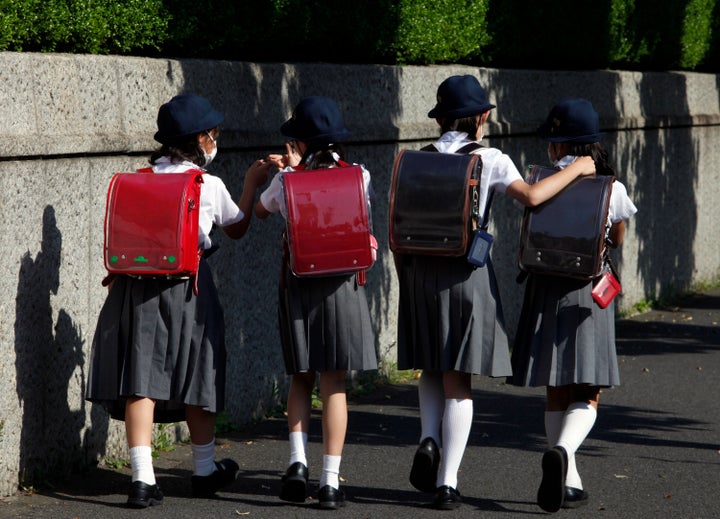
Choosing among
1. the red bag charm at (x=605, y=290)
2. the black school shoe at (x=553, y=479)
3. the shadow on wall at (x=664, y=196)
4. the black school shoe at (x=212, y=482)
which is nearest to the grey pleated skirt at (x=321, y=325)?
the black school shoe at (x=212, y=482)

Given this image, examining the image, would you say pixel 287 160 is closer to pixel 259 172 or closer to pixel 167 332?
pixel 259 172

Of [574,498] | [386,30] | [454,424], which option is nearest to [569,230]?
[454,424]

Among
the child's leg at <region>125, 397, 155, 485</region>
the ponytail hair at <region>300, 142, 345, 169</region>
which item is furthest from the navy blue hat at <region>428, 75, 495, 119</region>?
the child's leg at <region>125, 397, 155, 485</region>

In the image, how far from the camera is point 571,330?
5.59 meters

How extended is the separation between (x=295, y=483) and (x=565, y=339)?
130cm

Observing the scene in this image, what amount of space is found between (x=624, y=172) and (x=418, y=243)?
22.3ft

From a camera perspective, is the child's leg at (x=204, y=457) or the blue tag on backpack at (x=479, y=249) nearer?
the blue tag on backpack at (x=479, y=249)

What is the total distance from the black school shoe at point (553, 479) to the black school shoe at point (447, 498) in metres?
0.38

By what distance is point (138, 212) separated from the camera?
17.4 ft

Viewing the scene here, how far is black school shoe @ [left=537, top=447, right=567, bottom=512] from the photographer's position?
5344 mm

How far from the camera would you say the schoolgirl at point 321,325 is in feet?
18.0

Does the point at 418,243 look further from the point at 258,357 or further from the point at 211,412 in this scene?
the point at 258,357

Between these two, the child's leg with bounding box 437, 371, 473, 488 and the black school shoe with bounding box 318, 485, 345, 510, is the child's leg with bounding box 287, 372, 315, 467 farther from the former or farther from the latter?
the child's leg with bounding box 437, 371, 473, 488

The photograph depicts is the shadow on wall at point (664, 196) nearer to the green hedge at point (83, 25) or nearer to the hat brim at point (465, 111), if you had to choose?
the green hedge at point (83, 25)
